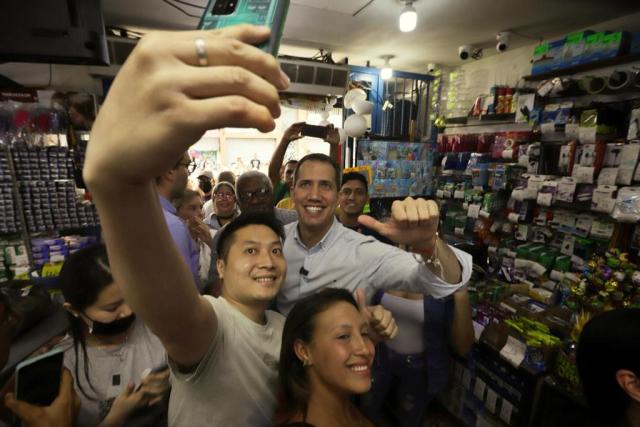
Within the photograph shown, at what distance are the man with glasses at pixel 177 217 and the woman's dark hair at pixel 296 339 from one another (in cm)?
65

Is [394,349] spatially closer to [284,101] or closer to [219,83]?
[219,83]

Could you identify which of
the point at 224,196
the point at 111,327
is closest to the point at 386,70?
the point at 224,196

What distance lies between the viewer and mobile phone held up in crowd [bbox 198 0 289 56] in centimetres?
43

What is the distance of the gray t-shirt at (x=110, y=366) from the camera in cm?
112

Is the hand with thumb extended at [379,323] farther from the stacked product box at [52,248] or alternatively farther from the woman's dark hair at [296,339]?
the stacked product box at [52,248]

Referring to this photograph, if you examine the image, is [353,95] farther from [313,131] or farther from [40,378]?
[40,378]

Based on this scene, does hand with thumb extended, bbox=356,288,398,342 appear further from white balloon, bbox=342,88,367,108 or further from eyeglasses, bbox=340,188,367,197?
white balloon, bbox=342,88,367,108

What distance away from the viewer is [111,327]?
118cm

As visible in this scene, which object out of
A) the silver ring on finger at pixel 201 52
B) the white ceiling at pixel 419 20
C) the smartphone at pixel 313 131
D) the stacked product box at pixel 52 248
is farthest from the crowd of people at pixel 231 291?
the white ceiling at pixel 419 20

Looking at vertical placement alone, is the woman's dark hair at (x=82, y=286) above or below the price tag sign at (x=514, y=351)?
above

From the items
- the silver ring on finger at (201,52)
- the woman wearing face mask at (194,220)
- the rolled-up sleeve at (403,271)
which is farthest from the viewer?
the woman wearing face mask at (194,220)

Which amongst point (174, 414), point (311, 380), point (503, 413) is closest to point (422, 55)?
point (503, 413)

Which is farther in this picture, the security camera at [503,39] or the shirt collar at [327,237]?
the security camera at [503,39]

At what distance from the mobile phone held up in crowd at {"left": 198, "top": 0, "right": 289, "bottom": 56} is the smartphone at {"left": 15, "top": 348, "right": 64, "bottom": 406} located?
1.06 meters
